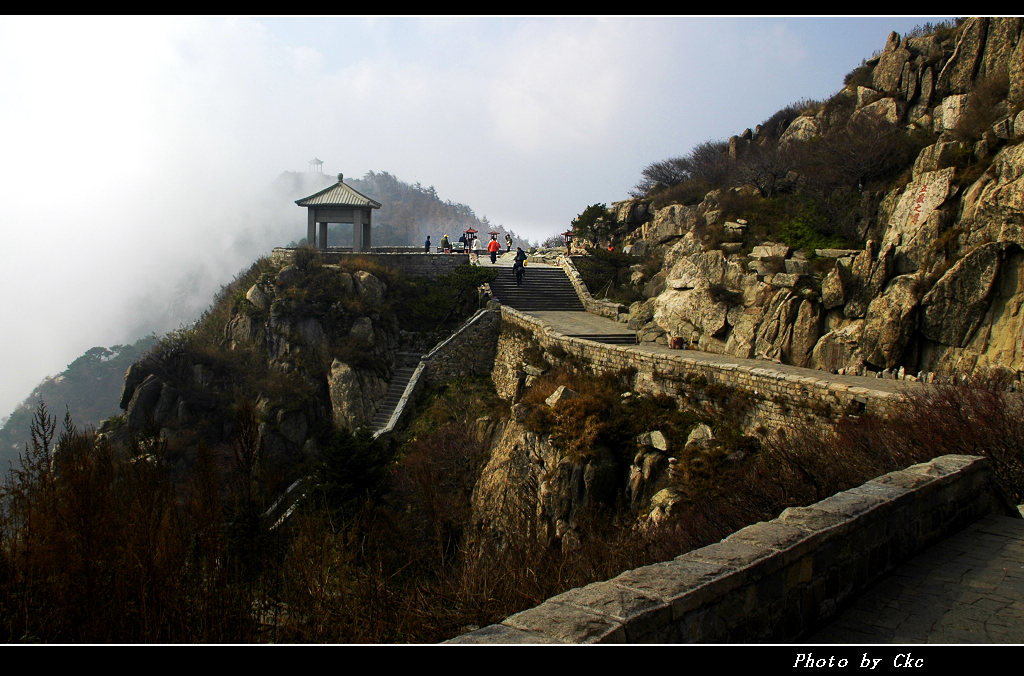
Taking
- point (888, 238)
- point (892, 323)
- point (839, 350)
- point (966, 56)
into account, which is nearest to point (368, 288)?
point (839, 350)

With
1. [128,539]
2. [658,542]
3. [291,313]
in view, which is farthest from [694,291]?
[128,539]

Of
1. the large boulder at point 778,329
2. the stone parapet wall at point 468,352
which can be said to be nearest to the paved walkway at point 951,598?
the large boulder at point 778,329

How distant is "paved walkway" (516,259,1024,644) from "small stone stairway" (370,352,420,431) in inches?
627

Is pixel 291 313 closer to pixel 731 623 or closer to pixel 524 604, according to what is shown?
pixel 524 604

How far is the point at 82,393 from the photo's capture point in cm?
5978

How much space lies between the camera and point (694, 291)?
679 inches

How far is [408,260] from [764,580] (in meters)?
23.1

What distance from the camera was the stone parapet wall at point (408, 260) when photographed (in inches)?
990

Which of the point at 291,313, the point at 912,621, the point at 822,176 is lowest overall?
the point at 912,621

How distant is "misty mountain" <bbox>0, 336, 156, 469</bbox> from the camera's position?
189 feet

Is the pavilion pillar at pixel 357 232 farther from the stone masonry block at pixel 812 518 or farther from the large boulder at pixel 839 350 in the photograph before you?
the stone masonry block at pixel 812 518

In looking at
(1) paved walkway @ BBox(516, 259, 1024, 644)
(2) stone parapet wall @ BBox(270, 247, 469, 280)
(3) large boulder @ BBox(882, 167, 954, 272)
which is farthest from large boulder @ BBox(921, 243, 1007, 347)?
(2) stone parapet wall @ BBox(270, 247, 469, 280)

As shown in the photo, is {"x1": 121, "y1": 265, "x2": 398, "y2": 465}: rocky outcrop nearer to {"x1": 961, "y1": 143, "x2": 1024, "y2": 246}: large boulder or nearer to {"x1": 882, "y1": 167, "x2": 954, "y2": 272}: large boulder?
{"x1": 882, "y1": 167, "x2": 954, "y2": 272}: large boulder
